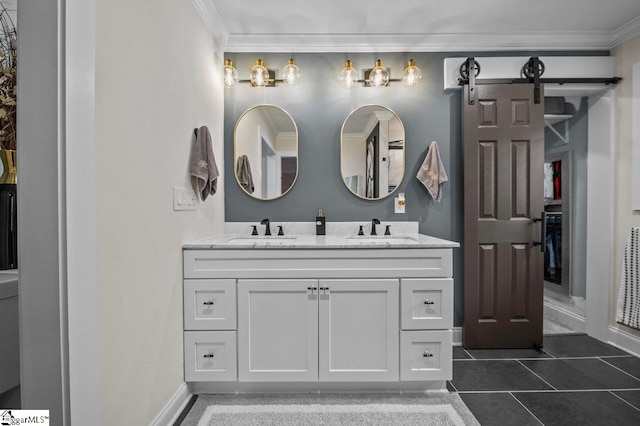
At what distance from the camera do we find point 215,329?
1828mm

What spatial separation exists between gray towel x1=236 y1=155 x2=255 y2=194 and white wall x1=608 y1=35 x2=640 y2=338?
2996 mm

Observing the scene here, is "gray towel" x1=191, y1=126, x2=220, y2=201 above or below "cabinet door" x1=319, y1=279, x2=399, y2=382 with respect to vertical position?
above

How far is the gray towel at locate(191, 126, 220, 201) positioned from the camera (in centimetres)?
192

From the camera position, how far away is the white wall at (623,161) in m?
2.45

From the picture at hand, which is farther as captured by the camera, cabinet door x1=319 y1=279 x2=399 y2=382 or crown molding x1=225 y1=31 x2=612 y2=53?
crown molding x1=225 y1=31 x2=612 y2=53

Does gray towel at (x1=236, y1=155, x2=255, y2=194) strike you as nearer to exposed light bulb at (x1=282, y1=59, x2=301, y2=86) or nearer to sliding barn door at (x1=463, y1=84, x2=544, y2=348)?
exposed light bulb at (x1=282, y1=59, x2=301, y2=86)

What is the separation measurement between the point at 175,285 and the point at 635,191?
3.35 meters

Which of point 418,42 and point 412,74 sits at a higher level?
point 418,42

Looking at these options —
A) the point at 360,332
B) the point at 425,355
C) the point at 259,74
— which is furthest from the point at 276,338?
the point at 259,74

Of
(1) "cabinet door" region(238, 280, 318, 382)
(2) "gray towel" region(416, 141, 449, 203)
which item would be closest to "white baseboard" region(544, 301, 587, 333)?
(2) "gray towel" region(416, 141, 449, 203)

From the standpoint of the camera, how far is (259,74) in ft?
7.95

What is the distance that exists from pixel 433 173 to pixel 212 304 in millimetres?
1887

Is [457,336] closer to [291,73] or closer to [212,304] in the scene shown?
[212,304]

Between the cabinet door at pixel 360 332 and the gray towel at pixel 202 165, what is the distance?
3.19 feet
